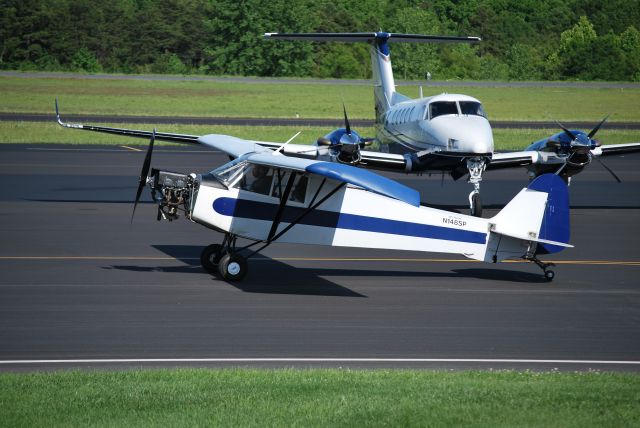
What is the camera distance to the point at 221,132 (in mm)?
51500

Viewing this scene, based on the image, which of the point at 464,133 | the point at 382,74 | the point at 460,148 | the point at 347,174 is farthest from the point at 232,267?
the point at 382,74

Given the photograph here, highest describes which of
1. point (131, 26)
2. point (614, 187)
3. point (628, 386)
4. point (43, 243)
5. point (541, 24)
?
point (541, 24)

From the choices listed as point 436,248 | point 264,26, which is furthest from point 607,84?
point 436,248

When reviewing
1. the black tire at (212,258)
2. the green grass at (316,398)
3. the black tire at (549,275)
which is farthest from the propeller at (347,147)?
the green grass at (316,398)

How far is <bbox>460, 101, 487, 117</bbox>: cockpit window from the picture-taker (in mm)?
27453

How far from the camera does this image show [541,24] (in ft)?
392

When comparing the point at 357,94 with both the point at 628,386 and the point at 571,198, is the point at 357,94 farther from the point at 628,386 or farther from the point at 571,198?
the point at 628,386

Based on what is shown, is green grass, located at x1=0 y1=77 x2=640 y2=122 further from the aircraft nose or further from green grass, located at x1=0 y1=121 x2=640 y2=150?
the aircraft nose

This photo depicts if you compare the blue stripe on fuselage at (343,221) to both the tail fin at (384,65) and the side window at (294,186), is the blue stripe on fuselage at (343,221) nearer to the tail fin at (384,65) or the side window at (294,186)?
the side window at (294,186)

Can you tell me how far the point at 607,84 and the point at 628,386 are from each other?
88.7 m

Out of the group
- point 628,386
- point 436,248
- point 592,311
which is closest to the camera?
point 628,386

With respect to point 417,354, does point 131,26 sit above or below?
above

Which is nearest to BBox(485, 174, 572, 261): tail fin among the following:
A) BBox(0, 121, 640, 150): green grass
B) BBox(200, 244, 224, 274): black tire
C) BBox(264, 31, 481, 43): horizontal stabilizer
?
BBox(200, 244, 224, 274): black tire

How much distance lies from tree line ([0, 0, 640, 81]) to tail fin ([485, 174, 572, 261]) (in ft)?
263
